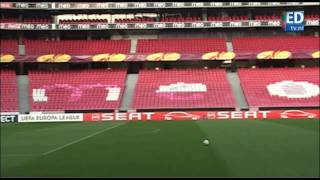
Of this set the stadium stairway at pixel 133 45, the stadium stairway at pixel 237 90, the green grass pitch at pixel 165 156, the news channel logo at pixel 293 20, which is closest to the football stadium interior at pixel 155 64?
the stadium stairway at pixel 237 90

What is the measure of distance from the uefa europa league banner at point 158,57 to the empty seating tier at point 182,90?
147 cm

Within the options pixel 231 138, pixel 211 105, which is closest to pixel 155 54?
pixel 211 105

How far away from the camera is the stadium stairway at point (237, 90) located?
143ft

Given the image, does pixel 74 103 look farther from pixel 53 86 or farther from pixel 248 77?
pixel 248 77

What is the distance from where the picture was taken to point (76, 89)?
1825 inches

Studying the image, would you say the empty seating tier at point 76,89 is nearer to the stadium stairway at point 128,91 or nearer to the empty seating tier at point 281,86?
the stadium stairway at point 128,91

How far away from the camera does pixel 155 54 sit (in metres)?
48.7

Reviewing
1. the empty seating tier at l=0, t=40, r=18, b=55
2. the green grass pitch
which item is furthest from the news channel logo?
the empty seating tier at l=0, t=40, r=18, b=55

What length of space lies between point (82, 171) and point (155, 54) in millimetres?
36189

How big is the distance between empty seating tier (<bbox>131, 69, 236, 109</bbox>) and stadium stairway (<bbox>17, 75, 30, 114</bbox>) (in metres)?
9.99

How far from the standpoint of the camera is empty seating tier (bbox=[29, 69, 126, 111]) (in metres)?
43.9

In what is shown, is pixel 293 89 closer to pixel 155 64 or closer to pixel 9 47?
pixel 155 64

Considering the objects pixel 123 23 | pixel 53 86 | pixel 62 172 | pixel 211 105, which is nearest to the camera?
pixel 62 172

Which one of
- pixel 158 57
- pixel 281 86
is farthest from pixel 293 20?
pixel 158 57
